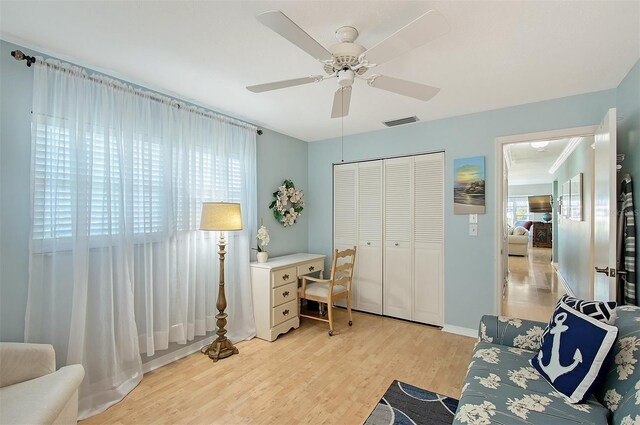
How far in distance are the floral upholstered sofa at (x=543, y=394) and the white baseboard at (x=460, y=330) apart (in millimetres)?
1541

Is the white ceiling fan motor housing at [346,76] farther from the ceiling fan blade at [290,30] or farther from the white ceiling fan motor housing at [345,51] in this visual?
the ceiling fan blade at [290,30]

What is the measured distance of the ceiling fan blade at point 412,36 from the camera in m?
1.26

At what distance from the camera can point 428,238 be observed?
358 centimetres

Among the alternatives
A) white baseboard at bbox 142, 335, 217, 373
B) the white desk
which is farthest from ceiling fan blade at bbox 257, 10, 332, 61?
white baseboard at bbox 142, 335, 217, 373

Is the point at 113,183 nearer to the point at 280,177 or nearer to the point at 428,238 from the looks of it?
the point at 280,177

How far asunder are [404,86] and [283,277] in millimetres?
2335

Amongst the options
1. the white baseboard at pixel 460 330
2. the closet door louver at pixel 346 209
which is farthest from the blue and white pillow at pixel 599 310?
the closet door louver at pixel 346 209

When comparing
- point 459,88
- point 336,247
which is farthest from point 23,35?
point 336,247

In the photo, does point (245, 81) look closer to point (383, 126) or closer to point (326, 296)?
point (383, 126)

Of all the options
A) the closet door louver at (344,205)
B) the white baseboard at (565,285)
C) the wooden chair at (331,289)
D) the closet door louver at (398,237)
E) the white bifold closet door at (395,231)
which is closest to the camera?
the wooden chair at (331,289)

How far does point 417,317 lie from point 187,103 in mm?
3531

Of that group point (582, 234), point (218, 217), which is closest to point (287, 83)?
point (218, 217)

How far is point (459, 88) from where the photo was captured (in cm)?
259

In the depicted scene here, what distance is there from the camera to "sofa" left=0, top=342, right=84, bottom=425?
1.35 meters
